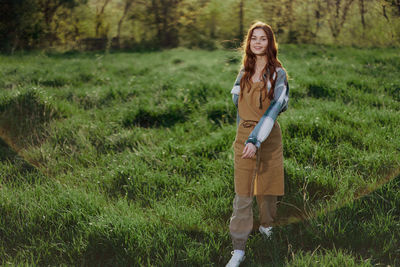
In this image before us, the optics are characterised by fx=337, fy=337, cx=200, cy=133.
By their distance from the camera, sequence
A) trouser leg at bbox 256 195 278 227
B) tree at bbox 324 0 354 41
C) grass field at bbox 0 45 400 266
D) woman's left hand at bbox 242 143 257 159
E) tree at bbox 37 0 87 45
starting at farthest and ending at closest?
tree at bbox 37 0 87 45
tree at bbox 324 0 354 41
trouser leg at bbox 256 195 278 227
grass field at bbox 0 45 400 266
woman's left hand at bbox 242 143 257 159

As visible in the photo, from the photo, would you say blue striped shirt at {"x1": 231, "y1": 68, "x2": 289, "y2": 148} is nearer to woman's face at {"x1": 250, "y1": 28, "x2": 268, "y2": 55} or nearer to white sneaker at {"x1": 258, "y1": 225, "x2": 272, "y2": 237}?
woman's face at {"x1": 250, "y1": 28, "x2": 268, "y2": 55}

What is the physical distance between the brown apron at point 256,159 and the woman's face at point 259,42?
0.23 meters

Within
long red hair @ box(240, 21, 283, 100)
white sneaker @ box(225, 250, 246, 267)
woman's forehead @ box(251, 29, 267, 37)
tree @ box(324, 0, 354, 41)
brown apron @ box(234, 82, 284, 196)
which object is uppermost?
tree @ box(324, 0, 354, 41)

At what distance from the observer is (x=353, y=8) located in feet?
19.0

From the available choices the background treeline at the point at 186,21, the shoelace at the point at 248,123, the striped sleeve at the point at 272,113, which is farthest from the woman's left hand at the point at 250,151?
the background treeline at the point at 186,21

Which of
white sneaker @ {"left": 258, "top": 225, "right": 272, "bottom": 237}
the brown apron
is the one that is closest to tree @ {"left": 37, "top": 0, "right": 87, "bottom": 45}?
the brown apron

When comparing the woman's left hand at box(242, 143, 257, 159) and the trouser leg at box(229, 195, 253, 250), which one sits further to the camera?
the trouser leg at box(229, 195, 253, 250)

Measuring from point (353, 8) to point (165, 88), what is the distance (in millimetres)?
3517

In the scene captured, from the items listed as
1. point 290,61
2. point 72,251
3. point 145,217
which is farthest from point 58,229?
point 290,61

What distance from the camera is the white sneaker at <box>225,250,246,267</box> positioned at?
237 centimetres

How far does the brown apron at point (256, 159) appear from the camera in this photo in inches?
95.0

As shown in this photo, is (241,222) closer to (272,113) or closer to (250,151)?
(250,151)

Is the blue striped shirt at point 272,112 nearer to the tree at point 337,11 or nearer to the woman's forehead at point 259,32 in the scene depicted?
the woman's forehead at point 259,32

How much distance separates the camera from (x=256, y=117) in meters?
2.41
